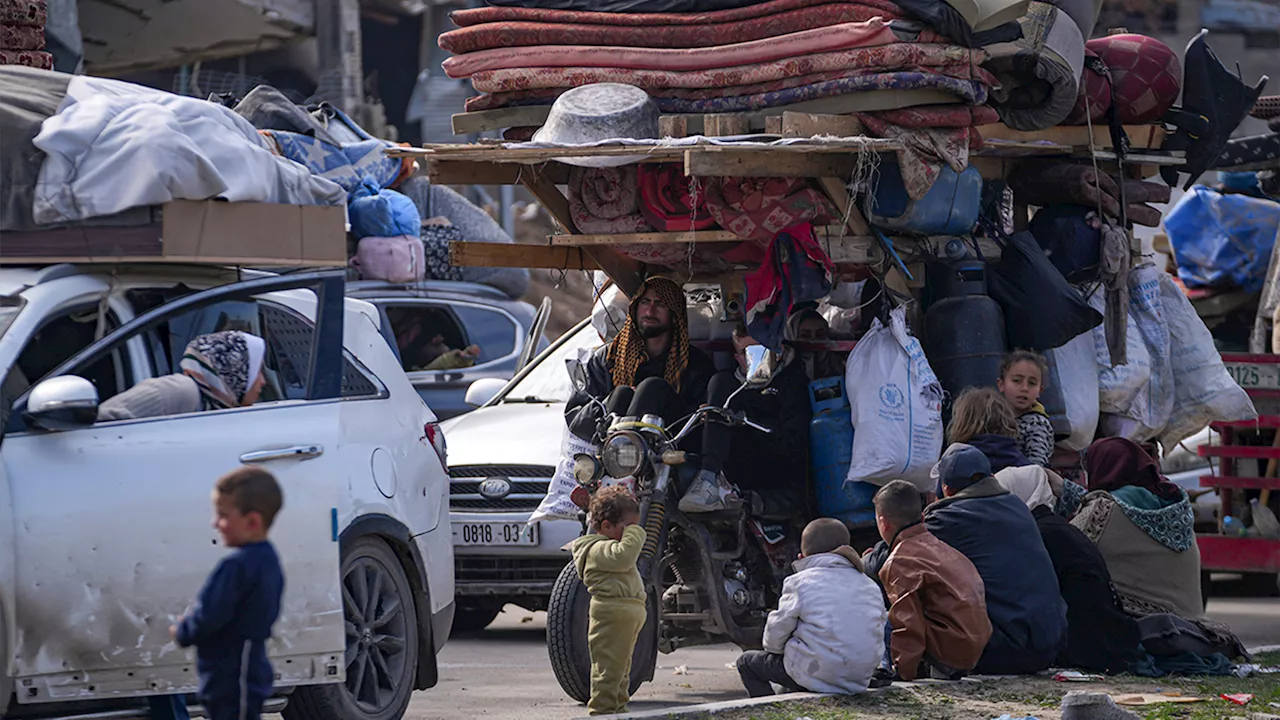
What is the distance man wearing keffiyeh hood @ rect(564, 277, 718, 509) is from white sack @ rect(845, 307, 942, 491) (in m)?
0.73

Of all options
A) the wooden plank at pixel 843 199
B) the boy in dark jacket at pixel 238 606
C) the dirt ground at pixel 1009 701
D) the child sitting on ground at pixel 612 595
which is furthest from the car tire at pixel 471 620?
the boy in dark jacket at pixel 238 606

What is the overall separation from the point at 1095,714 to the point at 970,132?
3363mm

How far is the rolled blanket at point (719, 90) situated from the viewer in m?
8.62

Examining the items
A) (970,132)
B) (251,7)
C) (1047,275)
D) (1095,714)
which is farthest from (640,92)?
(251,7)

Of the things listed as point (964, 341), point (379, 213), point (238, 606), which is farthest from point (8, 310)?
point (379, 213)

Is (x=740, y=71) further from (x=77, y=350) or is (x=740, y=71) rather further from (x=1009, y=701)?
(x=77, y=350)

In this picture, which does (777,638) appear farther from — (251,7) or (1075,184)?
(251,7)

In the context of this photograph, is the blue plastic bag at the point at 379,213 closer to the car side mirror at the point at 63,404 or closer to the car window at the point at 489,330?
the car window at the point at 489,330

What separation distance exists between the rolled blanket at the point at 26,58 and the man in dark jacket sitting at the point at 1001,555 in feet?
16.1

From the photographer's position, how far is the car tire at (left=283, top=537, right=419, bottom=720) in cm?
692

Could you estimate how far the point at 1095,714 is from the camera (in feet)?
21.4

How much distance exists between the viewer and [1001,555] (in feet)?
26.4

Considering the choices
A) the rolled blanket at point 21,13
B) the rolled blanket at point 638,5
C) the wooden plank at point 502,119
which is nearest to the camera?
the rolled blanket at point 638,5

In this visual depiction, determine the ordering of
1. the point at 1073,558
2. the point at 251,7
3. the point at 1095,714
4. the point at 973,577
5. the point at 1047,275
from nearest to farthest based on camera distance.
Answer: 1. the point at 1095,714
2. the point at 973,577
3. the point at 1073,558
4. the point at 1047,275
5. the point at 251,7
